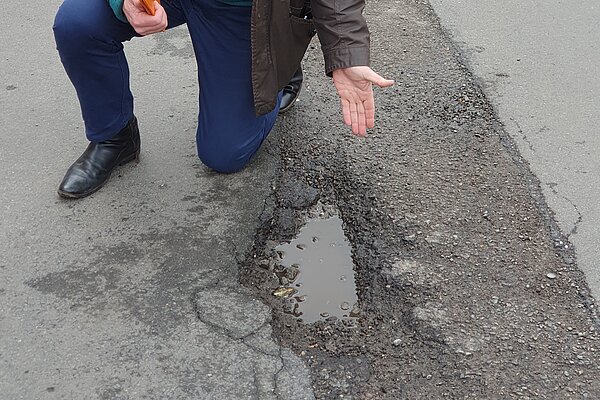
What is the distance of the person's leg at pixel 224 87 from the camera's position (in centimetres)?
264

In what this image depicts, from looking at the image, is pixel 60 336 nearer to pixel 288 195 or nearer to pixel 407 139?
pixel 288 195

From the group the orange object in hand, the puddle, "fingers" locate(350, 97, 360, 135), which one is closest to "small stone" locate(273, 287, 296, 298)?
the puddle

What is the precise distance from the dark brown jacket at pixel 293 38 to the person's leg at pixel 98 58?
1.58 feet

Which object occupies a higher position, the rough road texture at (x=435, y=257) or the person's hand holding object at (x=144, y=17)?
the person's hand holding object at (x=144, y=17)

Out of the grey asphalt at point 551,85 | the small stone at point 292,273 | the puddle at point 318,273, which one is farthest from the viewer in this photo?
the grey asphalt at point 551,85

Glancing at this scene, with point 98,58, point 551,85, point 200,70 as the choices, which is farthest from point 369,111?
point 551,85

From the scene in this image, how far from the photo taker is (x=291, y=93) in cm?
331

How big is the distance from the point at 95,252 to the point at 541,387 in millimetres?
1547

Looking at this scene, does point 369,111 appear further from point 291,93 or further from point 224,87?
point 291,93

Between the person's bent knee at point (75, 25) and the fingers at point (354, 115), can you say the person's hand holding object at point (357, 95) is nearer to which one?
the fingers at point (354, 115)

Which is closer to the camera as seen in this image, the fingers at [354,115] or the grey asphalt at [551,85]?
the fingers at [354,115]

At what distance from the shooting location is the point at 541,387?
208cm

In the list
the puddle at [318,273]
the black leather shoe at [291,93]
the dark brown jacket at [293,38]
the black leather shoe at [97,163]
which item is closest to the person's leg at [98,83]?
the black leather shoe at [97,163]

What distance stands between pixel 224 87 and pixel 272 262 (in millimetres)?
701
